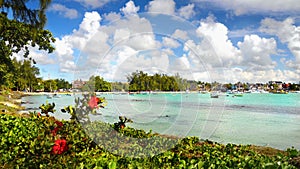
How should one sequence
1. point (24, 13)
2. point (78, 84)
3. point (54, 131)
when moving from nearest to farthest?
1. point (78, 84)
2. point (54, 131)
3. point (24, 13)

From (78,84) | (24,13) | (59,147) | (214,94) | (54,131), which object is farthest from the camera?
(24,13)

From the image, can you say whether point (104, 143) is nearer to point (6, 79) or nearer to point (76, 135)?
point (76, 135)

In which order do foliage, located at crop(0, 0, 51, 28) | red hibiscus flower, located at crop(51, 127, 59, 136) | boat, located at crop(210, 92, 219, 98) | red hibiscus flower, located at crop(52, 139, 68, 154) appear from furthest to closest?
foliage, located at crop(0, 0, 51, 28)
red hibiscus flower, located at crop(51, 127, 59, 136)
red hibiscus flower, located at crop(52, 139, 68, 154)
boat, located at crop(210, 92, 219, 98)

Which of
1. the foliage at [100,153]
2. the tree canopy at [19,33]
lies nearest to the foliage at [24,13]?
the tree canopy at [19,33]

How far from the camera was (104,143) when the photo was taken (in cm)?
519

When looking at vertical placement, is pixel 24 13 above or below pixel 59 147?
above

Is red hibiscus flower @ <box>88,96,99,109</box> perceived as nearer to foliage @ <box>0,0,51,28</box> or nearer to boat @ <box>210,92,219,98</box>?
boat @ <box>210,92,219,98</box>

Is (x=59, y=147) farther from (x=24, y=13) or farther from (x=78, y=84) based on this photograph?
(x=24, y=13)

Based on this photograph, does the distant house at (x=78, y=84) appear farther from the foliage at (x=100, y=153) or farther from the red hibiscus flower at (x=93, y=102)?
the foliage at (x=100, y=153)

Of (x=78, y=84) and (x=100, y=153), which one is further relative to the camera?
(x=100, y=153)

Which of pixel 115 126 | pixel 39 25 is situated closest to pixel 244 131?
pixel 39 25

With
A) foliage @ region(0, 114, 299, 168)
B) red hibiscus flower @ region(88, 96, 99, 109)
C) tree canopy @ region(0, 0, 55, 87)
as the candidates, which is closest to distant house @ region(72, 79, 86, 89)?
red hibiscus flower @ region(88, 96, 99, 109)

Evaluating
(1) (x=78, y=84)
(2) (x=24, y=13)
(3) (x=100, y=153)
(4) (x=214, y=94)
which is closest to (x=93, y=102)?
(3) (x=100, y=153)

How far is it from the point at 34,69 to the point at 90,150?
77107 millimetres
